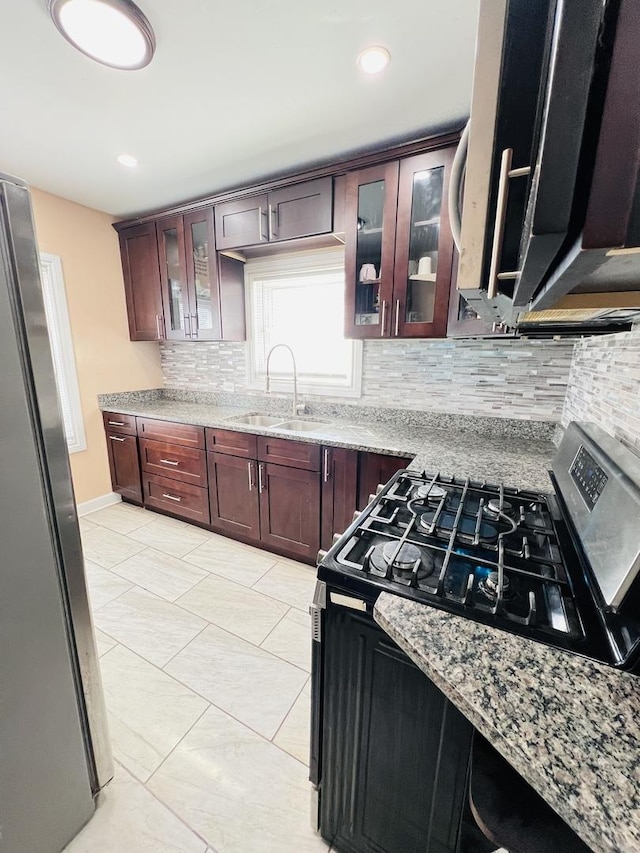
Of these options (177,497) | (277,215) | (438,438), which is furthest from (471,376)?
(177,497)

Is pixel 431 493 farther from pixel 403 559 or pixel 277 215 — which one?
pixel 277 215

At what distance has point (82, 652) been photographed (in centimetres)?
101

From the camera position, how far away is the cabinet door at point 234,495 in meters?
2.39

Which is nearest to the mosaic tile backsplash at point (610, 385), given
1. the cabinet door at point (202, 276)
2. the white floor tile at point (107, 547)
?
the cabinet door at point (202, 276)

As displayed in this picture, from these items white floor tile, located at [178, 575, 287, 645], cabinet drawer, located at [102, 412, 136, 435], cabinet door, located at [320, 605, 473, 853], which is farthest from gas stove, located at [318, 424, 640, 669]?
cabinet drawer, located at [102, 412, 136, 435]

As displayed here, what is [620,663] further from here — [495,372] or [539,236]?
[495,372]

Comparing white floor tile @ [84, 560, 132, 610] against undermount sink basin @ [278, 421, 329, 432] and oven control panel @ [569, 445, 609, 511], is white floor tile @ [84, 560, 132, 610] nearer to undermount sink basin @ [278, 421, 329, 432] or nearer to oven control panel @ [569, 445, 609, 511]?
undermount sink basin @ [278, 421, 329, 432]

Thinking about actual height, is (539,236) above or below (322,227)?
below

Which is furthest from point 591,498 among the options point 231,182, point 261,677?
point 231,182

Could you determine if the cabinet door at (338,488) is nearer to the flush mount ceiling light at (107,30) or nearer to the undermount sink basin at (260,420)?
the undermount sink basin at (260,420)

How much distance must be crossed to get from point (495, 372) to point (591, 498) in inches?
53.3

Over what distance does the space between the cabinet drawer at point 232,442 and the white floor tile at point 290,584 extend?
2.54ft

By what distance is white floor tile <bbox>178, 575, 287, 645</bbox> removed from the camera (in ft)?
5.85

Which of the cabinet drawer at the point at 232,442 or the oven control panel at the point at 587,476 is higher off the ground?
the oven control panel at the point at 587,476
